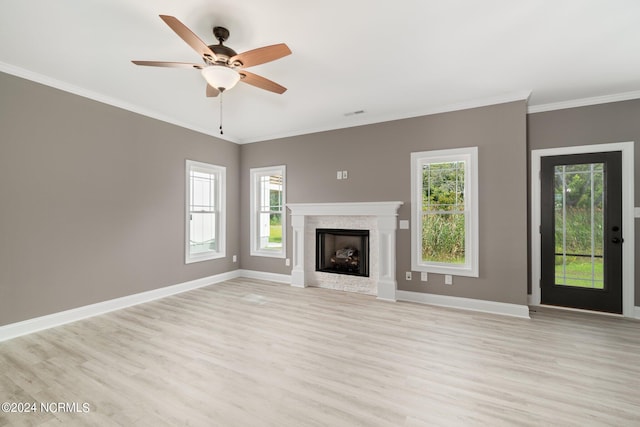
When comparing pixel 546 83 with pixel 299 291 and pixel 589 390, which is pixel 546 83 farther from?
pixel 299 291

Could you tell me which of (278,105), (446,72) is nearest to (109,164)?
(278,105)

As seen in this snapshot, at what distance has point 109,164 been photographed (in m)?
3.68

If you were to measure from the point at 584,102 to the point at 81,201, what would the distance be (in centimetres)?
655

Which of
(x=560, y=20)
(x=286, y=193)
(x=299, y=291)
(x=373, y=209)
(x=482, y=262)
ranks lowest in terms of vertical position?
(x=299, y=291)

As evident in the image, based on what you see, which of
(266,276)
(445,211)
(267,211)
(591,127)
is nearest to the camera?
(591,127)

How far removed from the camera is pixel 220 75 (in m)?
2.28

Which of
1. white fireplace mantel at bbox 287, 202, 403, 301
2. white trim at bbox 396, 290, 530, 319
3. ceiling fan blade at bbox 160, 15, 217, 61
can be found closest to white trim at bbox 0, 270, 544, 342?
white trim at bbox 396, 290, 530, 319

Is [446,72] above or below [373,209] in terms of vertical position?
above

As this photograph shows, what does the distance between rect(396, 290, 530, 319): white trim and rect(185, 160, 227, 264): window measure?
3.45 m

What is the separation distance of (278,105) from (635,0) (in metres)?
3.46

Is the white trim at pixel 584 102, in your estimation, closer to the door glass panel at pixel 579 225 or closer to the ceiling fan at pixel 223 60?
the door glass panel at pixel 579 225

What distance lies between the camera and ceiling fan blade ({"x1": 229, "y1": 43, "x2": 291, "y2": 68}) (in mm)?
2043

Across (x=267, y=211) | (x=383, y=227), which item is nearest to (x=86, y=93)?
(x=267, y=211)

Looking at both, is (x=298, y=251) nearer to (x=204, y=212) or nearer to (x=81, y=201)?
(x=204, y=212)
